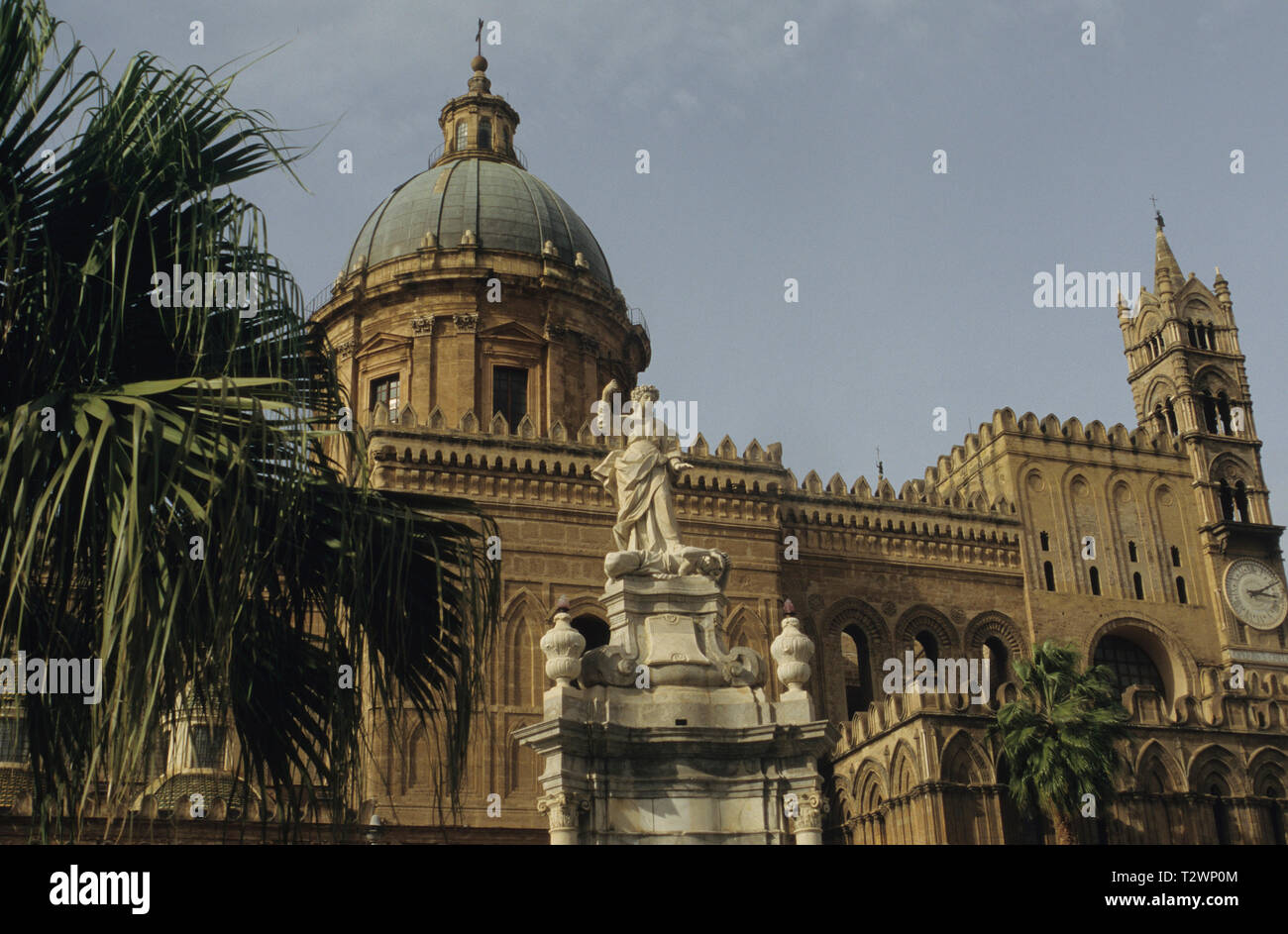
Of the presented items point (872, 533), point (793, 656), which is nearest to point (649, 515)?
point (793, 656)

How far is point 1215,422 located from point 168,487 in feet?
137

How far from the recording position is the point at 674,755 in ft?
42.1

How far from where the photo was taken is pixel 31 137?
836 centimetres

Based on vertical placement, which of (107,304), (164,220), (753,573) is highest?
(753,573)

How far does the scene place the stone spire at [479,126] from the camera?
48.4 meters

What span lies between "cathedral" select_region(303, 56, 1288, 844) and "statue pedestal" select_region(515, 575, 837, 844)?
17918 millimetres

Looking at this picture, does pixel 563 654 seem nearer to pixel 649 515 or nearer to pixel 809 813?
pixel 649 515

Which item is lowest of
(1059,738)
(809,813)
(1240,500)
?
(809,813)

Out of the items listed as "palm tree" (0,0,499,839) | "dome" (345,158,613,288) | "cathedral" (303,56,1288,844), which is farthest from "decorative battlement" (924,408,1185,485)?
"palm tree" (0,0,499,839)

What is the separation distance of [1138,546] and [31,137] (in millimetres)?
37795

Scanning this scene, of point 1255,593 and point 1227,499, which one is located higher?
point 1227,499

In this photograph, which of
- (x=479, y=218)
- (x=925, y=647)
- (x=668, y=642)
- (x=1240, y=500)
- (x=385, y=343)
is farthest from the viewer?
(x=479, y=218)
